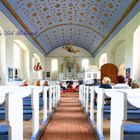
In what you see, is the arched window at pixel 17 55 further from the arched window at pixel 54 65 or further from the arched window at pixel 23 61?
the arched window at pixel 54 65

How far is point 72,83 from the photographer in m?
19.0

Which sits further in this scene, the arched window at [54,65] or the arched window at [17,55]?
the arched window at [54,65]

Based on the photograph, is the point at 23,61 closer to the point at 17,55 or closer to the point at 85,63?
the point at 17,55

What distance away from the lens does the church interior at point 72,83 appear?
233 centimetres

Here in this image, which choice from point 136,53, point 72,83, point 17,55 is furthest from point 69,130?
point 72,83

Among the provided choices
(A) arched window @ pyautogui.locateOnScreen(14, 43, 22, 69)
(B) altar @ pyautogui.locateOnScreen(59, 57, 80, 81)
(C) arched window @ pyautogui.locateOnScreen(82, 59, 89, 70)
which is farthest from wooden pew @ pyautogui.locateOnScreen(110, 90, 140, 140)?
(C) arched window @ pyautogui.locateOnScreen(82, 59, 89, 70)

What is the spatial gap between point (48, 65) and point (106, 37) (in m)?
10.3

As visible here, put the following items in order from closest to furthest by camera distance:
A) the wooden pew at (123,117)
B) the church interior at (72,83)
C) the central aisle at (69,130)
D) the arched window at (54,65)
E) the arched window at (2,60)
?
the wooden pew at (123,117) < the church interior at (72,83) < the central aisle at (69,130) < the arched window at (2,60) < the arched window at (54,65)

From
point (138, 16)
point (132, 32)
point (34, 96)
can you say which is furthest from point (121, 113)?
point (132, 32)

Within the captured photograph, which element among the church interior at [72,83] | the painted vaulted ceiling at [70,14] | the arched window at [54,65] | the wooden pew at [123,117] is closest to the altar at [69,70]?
the arched window at [54,65]

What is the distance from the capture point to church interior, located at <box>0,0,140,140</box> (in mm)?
2333

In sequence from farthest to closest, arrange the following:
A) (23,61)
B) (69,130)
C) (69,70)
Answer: (69,70)
(23,61)
(69,130)

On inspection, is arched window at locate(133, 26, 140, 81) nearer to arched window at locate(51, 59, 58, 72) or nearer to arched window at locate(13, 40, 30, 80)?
arched window at locate(13, 40, 30, 80)

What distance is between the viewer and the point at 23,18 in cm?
951
